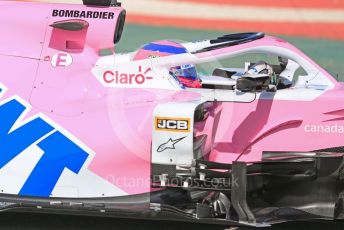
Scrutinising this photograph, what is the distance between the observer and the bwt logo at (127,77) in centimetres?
506

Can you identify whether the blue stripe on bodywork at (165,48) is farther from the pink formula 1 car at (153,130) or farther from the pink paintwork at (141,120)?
the pink paintwork at (141,120)

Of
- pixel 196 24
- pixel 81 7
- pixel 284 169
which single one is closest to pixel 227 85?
pixel 284 169

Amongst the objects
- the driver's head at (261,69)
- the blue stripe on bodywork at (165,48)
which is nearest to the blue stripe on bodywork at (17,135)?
the blue stripe on bodywork at (165,48)

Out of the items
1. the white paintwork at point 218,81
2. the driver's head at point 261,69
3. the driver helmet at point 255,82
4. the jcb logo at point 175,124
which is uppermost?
the driver's head at point 261,69

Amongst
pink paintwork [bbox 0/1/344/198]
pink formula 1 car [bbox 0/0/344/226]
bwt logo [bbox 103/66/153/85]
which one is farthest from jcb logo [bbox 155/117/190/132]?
bwt logo [bbox 103/66/153/85]

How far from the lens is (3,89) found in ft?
16.6

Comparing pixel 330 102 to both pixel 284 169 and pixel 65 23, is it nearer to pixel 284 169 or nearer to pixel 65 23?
pixel 284 169

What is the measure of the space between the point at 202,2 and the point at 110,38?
5.16 meters

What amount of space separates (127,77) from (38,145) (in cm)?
76

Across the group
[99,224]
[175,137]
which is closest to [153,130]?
[175,137]

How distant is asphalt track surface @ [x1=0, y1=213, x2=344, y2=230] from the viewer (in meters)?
5.46

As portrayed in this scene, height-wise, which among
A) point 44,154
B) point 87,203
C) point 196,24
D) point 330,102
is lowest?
point 87,203

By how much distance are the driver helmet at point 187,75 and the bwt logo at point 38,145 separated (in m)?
0.86

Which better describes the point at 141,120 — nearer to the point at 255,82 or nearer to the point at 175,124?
the point at 175,124
